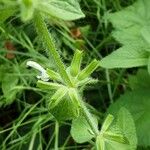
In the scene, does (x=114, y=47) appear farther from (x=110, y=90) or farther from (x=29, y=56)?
(x=29, y=56)

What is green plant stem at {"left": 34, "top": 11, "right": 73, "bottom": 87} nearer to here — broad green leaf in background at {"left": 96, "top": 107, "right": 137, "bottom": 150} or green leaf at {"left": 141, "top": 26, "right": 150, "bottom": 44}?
broad green leaf in background at {"left": 96, "top": 107, "right": 137, "bottom": 150}

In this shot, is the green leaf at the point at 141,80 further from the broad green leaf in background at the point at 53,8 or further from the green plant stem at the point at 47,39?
the broad green leaf in background at the point at 53,8

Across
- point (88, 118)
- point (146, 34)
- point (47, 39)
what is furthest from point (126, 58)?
point (47, 39)

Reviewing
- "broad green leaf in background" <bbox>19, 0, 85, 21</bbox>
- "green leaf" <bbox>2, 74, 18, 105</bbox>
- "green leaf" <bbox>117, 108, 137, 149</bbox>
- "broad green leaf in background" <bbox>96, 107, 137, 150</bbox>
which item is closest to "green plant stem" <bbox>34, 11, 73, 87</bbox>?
"broad green leaf in background" <bbox>19, 0, 85, 21</bbox>

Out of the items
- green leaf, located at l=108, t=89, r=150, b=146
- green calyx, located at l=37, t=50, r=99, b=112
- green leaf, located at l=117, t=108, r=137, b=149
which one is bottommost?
green leaf, located at l=108, t=89, r=150, b=146

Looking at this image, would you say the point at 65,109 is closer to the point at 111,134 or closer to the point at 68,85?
the point at 68,85
